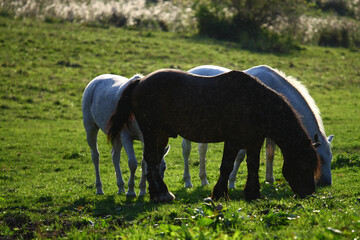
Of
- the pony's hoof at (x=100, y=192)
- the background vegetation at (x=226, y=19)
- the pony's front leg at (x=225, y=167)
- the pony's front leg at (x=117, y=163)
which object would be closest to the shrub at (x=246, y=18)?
the background vegetation at (x=226, y=19)

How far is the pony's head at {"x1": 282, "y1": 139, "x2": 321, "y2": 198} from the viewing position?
20.5 ft

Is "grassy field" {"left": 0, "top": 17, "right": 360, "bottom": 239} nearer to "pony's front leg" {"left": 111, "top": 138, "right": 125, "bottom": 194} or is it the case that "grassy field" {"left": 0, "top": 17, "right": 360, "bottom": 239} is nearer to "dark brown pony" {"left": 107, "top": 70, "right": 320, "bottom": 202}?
"pony's front leg" {"left": 111, "top": 138, "right": 125, "bottom": 194}

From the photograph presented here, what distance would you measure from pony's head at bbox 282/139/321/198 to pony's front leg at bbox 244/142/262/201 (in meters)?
0.42

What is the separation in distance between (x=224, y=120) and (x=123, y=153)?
6.43 m

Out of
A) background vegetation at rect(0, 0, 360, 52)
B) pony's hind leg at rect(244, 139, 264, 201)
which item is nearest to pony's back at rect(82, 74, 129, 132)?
pony's hind leg at rect(244, 139, 264, 201)

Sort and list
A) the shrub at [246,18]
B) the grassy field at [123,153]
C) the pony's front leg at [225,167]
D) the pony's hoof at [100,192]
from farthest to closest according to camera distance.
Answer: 1. the shrub at [246,18]
2. the pony's hoof at [100,192]
3. the pony's front leg at [225,167]
4. the grassy field at [123,153]

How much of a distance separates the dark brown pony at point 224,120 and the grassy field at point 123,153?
15.5 inches

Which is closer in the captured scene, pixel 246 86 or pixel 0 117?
pixel 246 86

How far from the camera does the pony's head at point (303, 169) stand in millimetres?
6238

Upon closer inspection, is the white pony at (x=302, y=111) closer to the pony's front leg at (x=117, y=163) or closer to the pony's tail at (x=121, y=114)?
the pony's front leg at (x=117, y=163)

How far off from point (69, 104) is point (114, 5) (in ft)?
42.6

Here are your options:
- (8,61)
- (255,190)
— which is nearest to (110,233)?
(255,190)

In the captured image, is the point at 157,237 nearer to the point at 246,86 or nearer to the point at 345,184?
the point at 246,86

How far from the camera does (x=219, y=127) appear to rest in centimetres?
637
